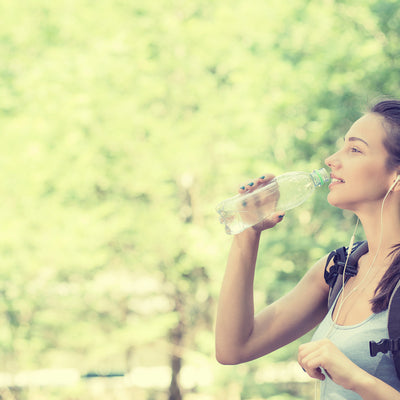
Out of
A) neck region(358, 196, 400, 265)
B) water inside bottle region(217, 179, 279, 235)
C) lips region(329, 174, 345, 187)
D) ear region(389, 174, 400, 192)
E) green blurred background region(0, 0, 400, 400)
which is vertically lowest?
neck region(358, 196, 400, 265)

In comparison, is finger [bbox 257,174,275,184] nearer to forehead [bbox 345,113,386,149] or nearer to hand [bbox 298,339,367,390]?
forehead [bbox 345,113,386,149]

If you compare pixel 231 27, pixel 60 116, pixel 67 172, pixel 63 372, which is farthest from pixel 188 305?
pixel 231 27

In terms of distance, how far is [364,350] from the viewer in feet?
4.15

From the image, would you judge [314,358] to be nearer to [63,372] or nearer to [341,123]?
[341,123]

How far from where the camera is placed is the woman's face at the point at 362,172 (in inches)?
54.9

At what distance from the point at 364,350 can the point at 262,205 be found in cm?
54

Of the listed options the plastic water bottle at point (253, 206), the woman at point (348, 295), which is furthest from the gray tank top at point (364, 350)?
the plastic water bottle at point (253, 206)

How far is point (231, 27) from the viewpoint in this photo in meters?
9.19

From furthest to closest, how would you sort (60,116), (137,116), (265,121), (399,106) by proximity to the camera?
(137,116), (60,116), (265,121), (399,106)

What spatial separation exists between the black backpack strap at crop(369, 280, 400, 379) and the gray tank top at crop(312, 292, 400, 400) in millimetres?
37

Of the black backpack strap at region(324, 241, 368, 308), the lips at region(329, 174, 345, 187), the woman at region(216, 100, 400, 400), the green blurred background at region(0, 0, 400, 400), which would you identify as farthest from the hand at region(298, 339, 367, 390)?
the green blurred background at region(0, 0, 400, 400)

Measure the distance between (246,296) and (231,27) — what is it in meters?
8.24

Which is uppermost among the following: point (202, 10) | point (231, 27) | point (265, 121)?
point (202, 10)

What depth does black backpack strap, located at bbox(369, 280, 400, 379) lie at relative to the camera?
118 centimetres
